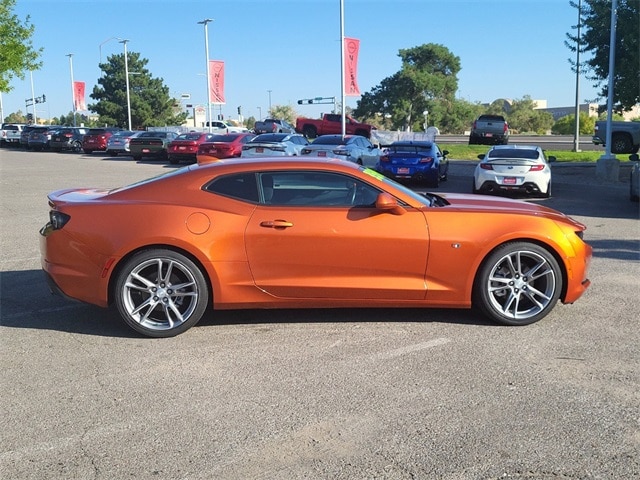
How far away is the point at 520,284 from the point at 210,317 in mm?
2757

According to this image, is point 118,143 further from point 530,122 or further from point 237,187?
point 530,122

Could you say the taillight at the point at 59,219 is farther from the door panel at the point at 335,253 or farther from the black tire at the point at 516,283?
the black tire at the point at 516,283

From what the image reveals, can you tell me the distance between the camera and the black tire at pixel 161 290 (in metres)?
5.31

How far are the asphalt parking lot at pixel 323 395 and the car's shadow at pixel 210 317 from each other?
0.03 meters

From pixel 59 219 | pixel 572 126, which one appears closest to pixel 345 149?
pixel 59 219

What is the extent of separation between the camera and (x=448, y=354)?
4938mm

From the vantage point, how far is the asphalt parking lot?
3.39 metres

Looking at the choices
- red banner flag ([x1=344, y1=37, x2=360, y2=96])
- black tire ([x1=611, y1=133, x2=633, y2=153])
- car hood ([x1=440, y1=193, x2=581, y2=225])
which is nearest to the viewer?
car hood ([x1=440, y1=193, x2=581, y2=225])

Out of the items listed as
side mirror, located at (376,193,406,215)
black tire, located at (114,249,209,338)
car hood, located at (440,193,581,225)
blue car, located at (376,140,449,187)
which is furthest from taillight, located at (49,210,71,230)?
blue car, located at (376,140,449,187)

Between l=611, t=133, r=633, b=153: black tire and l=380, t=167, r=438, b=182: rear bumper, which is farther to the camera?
l=611, t=133, r=633, b=153: black tire

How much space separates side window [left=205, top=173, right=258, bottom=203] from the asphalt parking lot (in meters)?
1.14

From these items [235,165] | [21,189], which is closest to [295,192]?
[235,165]

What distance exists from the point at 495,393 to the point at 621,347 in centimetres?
150

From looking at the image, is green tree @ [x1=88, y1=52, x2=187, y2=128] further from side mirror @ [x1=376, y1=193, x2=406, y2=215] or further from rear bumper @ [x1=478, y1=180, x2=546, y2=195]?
side mirror @ [x1=376, y1=193, x2=406, y2=215]
